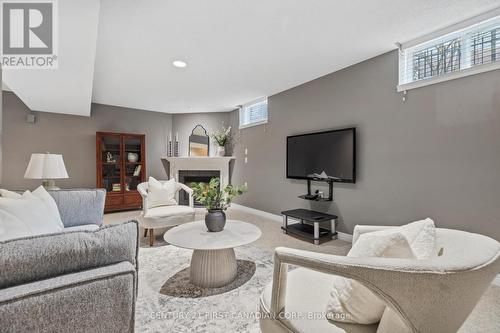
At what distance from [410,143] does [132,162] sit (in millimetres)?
5157

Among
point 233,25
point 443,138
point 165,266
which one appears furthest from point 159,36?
point 443,138

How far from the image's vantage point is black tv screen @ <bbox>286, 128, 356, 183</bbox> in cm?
309

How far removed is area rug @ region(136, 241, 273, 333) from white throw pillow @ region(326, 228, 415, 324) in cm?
85

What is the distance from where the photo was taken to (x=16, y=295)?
0.71 meters

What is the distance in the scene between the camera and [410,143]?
102 inches

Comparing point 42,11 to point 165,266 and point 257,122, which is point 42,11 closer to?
point 165,266

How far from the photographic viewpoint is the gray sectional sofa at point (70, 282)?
73 centimetres

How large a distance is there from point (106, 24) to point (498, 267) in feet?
10.1

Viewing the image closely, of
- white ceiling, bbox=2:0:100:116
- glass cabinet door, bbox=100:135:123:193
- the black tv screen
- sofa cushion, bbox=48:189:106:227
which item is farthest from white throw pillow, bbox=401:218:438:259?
glass cabinet door, bbox=100:135:123:193

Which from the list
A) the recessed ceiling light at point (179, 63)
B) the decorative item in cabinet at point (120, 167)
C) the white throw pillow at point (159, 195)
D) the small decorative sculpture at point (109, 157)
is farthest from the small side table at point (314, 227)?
the small decorative sculpture at point (109, 157)

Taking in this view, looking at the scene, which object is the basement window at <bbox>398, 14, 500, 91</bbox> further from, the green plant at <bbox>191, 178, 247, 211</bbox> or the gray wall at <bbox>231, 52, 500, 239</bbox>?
the green plant at <bbox>191, 178, 247, 211</bbox>

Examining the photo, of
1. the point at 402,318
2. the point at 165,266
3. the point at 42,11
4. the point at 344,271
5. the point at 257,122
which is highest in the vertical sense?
the point at 42,11

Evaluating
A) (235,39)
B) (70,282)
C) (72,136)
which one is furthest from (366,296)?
(72,136)

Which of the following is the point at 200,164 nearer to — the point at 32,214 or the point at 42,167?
the point at 42,167
